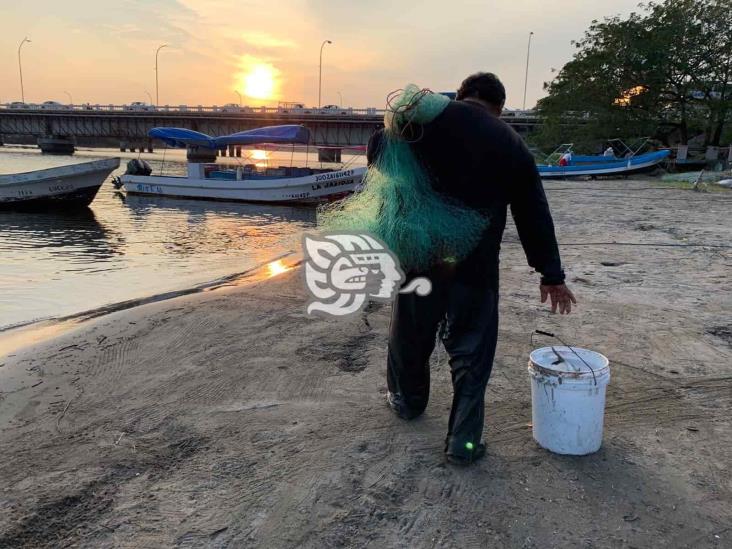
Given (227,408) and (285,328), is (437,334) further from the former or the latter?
(285,328)

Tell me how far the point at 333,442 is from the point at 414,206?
1.46 metres

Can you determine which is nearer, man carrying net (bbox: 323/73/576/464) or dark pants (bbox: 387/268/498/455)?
man carrying net (bbox: 323/73/576/464)

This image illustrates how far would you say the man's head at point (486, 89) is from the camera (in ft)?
8.80

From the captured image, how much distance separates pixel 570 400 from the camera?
2.71 m

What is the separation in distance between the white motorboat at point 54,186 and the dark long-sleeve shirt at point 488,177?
820 inches

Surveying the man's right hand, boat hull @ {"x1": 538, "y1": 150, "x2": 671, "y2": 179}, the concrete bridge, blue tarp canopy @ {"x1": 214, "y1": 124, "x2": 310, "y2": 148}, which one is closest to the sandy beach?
the man's right hand

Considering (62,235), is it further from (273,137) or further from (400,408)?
(400,408)

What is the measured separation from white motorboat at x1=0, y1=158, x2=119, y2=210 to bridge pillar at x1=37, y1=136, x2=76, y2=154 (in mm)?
64686

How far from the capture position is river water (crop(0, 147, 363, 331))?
8.27 meters

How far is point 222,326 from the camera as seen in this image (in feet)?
17.7

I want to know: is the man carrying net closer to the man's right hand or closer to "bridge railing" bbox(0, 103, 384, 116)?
the man's right hand

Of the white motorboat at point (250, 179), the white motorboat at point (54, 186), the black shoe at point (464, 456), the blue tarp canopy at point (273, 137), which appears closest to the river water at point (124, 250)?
the white motorboat at point (54, 186)

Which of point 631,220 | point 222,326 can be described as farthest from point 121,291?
point 631,220

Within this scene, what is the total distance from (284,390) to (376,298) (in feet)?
7.70
